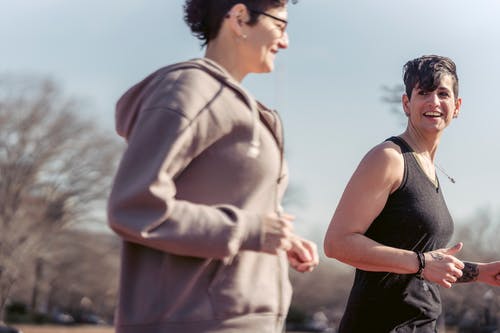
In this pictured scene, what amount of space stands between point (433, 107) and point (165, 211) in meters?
2.15

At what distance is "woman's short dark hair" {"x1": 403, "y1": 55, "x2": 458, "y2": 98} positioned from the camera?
416 cm

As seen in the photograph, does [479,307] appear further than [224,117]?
Yes

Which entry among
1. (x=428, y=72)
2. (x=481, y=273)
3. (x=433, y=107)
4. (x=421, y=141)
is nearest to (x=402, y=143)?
(x=421, y=141)

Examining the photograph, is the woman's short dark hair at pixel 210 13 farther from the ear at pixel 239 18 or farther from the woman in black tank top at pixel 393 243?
the woman in black tank top at pixel 393 243

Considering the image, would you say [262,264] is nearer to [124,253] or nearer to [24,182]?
[124,253]

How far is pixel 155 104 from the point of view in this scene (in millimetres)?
2385

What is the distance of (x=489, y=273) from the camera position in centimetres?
417

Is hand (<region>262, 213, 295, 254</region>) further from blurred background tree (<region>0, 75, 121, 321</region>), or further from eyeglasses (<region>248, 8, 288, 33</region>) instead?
blurred background tree (<region>0, 75, 121, 321</region>)

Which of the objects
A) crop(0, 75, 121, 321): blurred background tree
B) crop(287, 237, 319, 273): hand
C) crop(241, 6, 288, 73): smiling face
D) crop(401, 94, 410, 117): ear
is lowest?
crop(0, 75, 121, 321): blurred background tree

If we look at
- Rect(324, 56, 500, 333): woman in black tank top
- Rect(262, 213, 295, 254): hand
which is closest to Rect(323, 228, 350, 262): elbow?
Rect(324, 56, 500, 333): woman in black tank top

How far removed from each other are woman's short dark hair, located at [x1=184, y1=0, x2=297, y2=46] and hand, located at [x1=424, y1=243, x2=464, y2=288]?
4.52ft

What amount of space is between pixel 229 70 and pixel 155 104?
0.34 metres

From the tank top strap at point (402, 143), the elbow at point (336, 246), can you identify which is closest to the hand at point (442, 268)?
the elbow at point (336, 246)

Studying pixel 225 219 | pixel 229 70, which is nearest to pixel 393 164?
pixel 229 70
